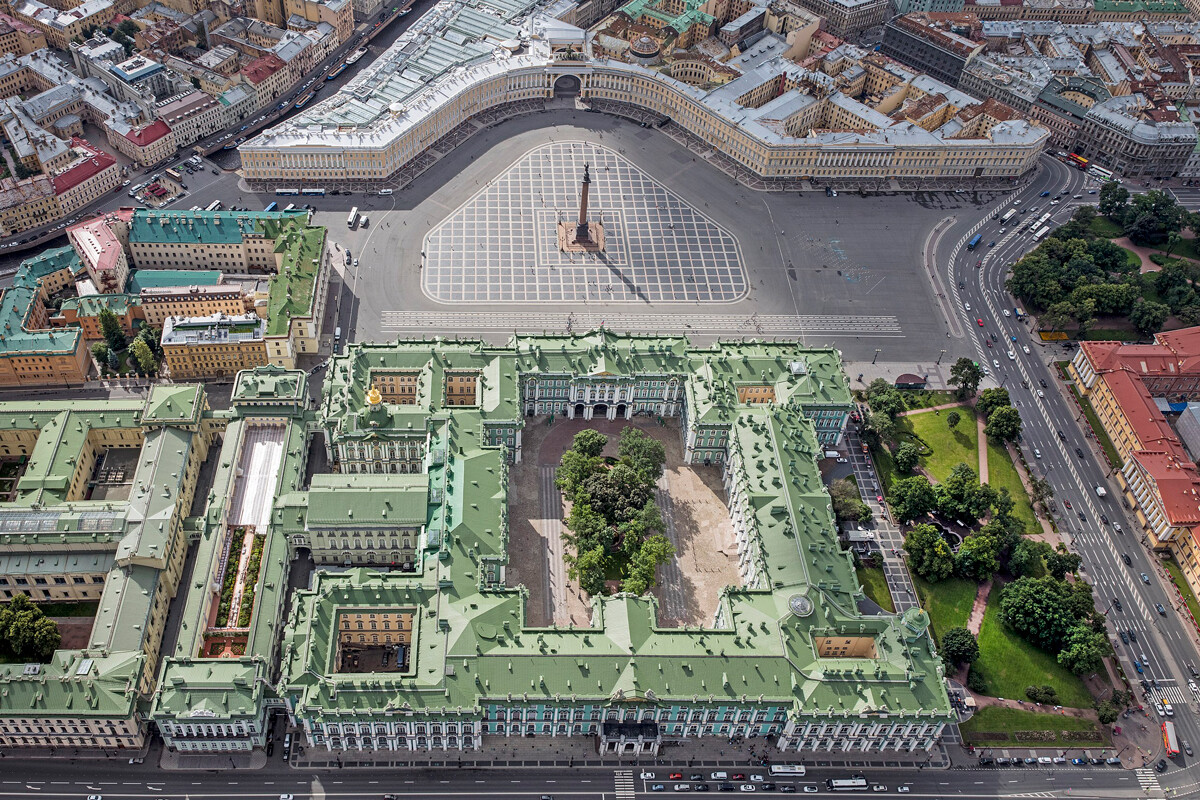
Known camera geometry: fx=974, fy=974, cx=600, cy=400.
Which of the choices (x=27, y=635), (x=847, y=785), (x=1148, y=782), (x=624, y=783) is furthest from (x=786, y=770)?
(x=27, y=635)

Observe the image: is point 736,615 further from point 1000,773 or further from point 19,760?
point 19,760

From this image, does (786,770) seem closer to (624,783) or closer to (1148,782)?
(624,783)

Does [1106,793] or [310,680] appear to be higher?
[310,680]

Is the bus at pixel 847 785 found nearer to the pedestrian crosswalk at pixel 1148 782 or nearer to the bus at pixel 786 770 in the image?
the bus at pixel 786 770

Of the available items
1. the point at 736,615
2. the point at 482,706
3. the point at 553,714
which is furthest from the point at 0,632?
the point at 736,615

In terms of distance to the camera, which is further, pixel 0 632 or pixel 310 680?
pixel 0 632

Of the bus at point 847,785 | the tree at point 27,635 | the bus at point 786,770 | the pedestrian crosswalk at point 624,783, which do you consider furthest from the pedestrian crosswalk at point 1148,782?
the tree at point 27,635
